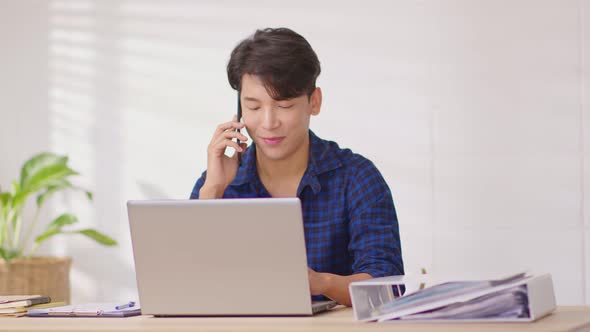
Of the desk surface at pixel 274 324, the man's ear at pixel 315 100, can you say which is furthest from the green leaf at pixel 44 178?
the desk surface at pixel 274 324

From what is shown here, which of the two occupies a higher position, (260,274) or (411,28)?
(411,28)

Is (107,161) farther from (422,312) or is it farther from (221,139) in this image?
(422,312)

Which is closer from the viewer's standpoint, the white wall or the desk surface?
the desk surface

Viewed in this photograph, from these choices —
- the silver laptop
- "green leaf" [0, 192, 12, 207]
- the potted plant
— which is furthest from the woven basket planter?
the silver laptop

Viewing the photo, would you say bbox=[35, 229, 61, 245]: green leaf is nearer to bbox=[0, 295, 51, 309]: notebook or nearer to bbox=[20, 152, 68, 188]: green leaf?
bbox=[20, 152, 68, 188]: green leaf

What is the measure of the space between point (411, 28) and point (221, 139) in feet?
6.43

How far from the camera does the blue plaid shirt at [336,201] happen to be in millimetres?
2051

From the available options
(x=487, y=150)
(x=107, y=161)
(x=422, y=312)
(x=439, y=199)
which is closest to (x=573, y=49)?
(x=487, y=150)

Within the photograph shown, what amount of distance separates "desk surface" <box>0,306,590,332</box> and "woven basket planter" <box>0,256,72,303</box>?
8.13 feet

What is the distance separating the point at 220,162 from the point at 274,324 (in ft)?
2.65

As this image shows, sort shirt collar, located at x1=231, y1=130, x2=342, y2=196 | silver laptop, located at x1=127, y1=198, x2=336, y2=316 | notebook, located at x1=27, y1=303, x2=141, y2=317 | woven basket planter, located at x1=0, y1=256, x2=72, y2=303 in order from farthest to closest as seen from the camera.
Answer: woven basket planter, located at x1=0, y1=256, x2=72, y2=303 < shirt collar, located at x1=231, y1=130, x2=342, y2=196 < notebook, located at x1=27, y1=303, x2=141, y2=317 < silver laptop, located at x1=127, y1=198, x2=336, y2=316

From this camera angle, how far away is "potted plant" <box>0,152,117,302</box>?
3.98m

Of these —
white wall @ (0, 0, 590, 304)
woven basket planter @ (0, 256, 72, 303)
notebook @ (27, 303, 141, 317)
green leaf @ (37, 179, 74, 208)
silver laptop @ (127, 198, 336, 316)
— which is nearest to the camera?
silver laptop @ (127, 198, 336, 316)

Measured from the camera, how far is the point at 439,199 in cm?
380
